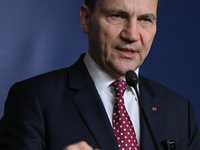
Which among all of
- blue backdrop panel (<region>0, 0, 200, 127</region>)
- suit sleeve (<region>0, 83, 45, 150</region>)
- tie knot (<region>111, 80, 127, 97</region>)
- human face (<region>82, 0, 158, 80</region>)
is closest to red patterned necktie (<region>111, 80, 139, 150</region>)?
tie knot (<region>111, 80, 127, 97</region>)

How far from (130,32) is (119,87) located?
0.31 meters

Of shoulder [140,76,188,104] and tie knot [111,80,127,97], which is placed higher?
tie knot [111,80,127,97]

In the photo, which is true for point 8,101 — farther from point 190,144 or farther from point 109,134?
point 190,144

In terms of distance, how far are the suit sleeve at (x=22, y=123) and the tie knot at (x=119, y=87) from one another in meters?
0.43

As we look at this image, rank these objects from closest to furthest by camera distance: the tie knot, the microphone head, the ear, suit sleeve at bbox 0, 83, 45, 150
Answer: the microphone head, suit sleeve at bbox 0, 83, 45, 150, the tie knot, the ear

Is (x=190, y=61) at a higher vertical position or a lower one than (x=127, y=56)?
lower

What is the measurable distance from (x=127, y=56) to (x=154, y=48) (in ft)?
4.47

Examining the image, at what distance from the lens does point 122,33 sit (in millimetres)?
1849

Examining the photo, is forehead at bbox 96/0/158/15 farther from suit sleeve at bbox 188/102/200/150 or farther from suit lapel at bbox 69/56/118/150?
suit sleeve at bbox 188/102/200/150

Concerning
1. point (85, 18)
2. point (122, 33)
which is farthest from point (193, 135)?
point (85, 18)

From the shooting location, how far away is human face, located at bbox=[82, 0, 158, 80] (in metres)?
1.85

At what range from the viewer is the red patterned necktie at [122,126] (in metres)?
1.80

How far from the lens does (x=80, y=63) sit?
6.72 feet

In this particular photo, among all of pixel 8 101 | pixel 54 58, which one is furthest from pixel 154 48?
pixel 8 101
